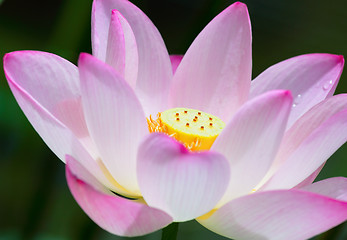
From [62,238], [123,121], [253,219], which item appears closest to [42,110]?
[123,121]

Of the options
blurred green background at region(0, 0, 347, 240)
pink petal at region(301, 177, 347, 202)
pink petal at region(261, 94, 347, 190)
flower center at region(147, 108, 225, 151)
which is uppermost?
pink petal at region(261, 94, 347, 190)

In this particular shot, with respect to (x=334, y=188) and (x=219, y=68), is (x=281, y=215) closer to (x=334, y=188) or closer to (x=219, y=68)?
(x=334, y=188)

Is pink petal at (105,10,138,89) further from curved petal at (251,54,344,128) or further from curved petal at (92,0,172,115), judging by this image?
curved petal at (251,54,344,128)

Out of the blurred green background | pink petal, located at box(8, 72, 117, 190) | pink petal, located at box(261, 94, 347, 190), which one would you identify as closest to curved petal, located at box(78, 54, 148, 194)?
pink petal, located at box(8, 72, 117, 190)

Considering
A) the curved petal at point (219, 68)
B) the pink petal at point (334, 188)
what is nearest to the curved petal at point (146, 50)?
the curved petal at point (219, 68)

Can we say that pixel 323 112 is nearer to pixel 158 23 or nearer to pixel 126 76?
pixel 126 76

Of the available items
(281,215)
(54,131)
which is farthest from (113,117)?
(281,215)

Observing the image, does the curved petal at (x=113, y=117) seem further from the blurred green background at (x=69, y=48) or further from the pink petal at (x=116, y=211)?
the blurred green background at (x=69, y=48)
